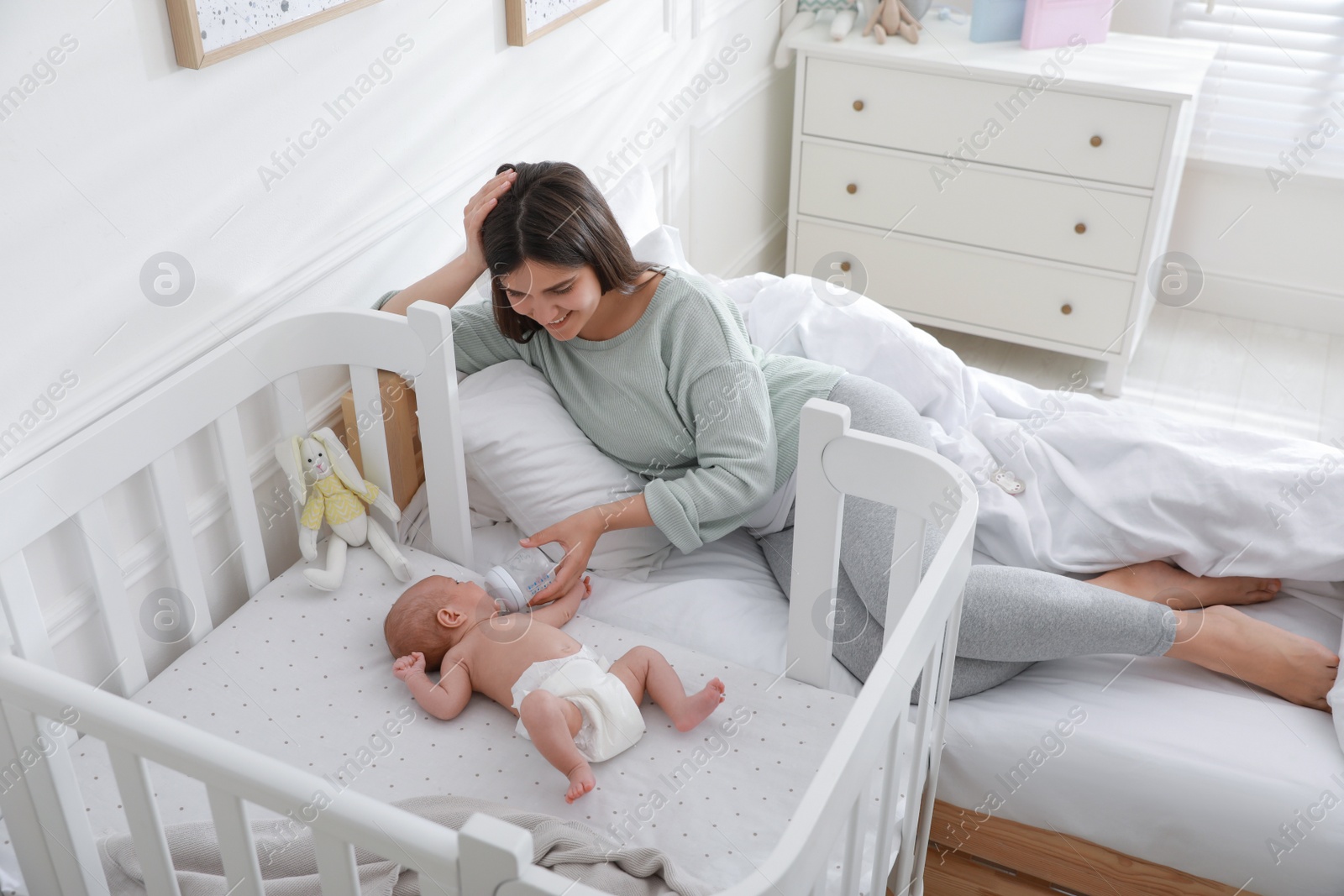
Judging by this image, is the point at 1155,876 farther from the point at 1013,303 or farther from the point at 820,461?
the point at 1013,303

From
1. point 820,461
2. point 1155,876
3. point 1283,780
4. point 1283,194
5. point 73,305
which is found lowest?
point 1155,876

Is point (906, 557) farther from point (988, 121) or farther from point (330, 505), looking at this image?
point (988, 121)

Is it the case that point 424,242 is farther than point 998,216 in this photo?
No

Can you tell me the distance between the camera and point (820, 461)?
3.98 ft

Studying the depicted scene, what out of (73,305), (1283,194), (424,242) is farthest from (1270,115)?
(73,305)

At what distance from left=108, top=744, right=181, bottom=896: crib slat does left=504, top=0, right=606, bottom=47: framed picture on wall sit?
1.28 meters

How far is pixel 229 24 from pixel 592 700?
847 millimetres

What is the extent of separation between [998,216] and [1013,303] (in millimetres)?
214

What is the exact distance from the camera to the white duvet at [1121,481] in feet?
4.91

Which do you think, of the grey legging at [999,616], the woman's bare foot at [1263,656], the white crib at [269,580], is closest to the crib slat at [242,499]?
the white crib at [269,580]

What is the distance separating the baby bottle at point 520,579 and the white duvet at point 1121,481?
0.60 metres

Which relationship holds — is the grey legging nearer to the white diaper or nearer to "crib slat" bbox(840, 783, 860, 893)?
the white diaper

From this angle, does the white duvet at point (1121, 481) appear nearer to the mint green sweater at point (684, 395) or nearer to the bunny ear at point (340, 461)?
the mint green sweater at point (684, 395)

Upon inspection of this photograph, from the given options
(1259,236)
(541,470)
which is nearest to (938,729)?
(541,470)
